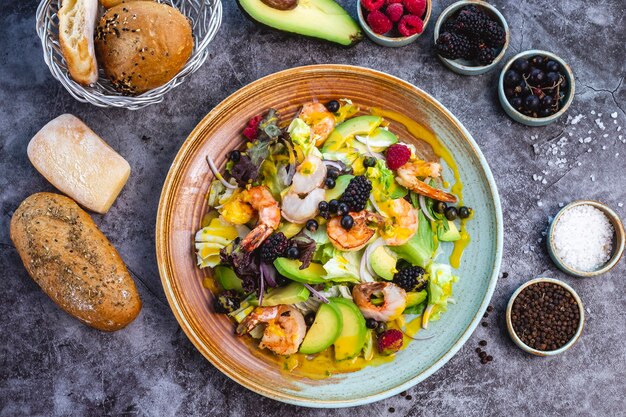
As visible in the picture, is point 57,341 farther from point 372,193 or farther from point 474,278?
point 474,278

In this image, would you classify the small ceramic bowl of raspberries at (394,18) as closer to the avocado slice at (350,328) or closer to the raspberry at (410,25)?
the raspberry at (410,25)

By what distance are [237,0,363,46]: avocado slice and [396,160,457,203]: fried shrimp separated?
81 centimetres

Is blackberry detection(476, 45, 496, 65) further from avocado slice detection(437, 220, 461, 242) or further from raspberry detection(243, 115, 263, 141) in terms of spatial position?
raspberry detection(243, 115, 263, 141)

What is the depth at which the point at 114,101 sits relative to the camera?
327 centimetres

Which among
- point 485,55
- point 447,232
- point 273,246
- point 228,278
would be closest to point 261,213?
point 273,246

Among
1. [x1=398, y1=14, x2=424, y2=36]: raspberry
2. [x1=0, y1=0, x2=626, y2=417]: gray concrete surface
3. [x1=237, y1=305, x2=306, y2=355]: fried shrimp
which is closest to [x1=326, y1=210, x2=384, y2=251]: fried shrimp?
[x1=237, y1=305, x2=306, y2=355]: fried shrimp

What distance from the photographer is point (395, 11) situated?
11.4ft

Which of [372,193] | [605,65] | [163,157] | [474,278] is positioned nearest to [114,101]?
[163,157]

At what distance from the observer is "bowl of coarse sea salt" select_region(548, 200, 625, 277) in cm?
359

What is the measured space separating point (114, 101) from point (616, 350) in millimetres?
3164

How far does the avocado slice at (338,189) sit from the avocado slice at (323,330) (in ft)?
1.85

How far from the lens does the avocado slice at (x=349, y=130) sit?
340 cm

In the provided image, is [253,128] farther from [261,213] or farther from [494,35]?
[494,35]

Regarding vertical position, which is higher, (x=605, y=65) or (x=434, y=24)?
(x=434, y=24)
